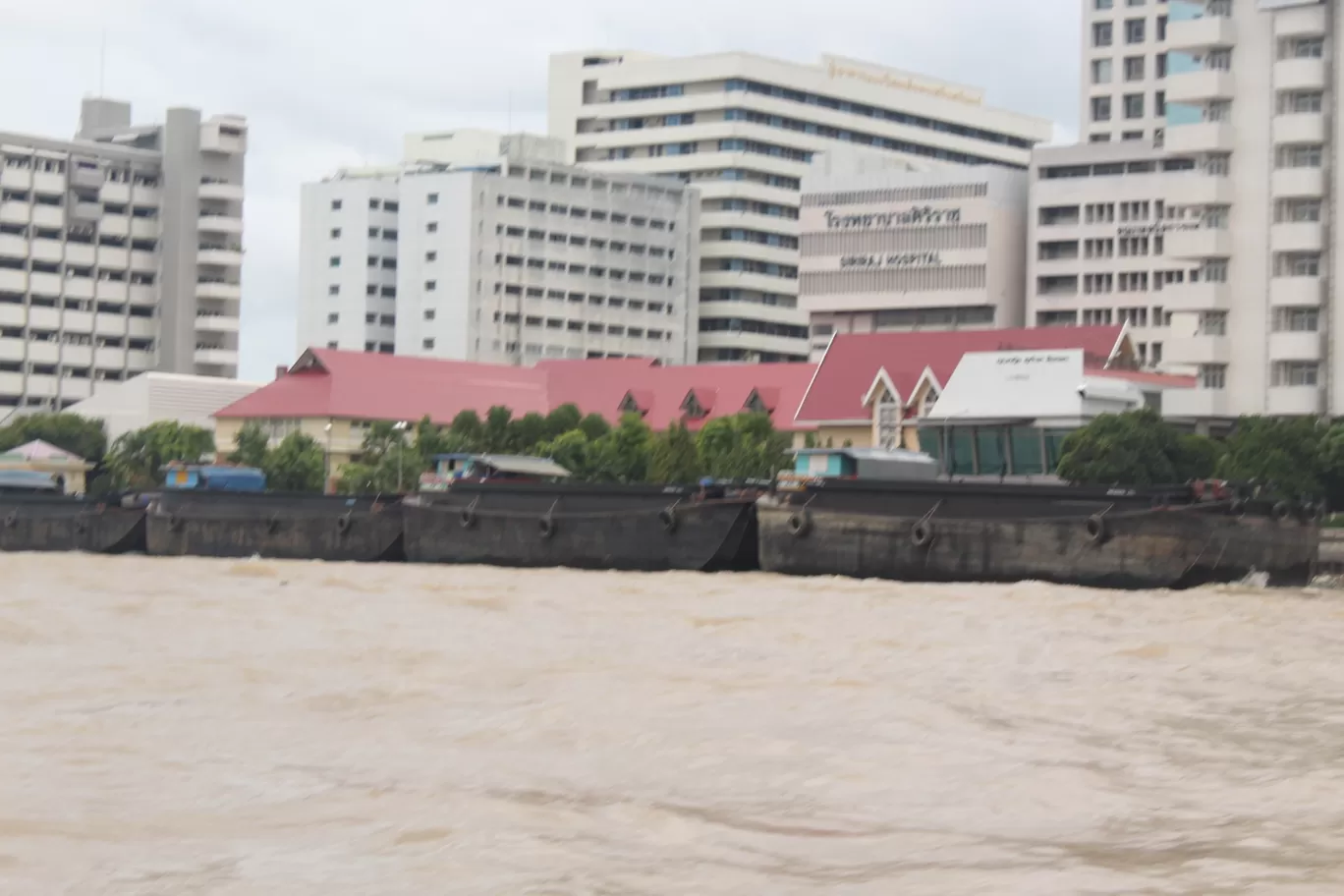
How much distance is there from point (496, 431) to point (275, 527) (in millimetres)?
38309

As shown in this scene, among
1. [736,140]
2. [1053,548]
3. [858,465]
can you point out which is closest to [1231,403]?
[858,465]

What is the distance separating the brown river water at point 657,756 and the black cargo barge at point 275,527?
2627 cm

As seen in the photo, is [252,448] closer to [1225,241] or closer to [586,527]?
[1225,241]

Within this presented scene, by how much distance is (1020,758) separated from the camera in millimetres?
17375

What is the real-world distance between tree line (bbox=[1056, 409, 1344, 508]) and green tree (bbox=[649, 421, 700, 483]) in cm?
1909

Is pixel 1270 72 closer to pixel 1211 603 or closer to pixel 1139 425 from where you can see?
pixel 1139 425

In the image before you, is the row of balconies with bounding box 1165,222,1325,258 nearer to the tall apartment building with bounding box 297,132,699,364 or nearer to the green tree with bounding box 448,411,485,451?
the green tree with bounding box 448,411,485,451

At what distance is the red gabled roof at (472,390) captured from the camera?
112 meters

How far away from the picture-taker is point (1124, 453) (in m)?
71.1

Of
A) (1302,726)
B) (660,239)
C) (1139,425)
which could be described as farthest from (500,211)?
(1302,726)

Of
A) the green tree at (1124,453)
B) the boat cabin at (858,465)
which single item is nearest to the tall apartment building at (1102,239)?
the green tree at (1124,453)

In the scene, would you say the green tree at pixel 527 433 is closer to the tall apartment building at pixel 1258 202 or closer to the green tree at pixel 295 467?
the green tree at pixel 295 467

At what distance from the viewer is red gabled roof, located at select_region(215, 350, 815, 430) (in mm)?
112500

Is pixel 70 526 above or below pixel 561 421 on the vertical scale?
below
